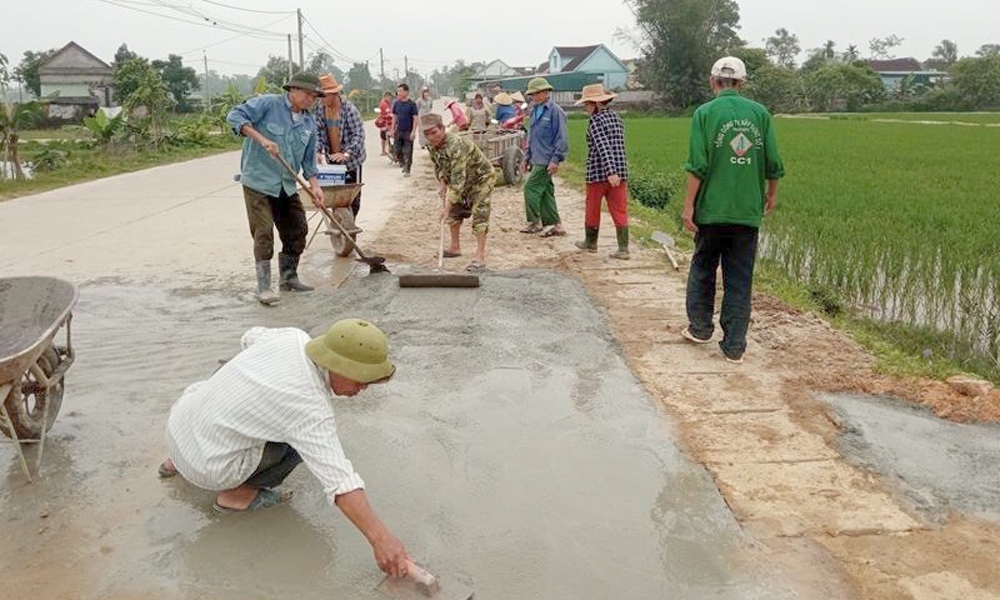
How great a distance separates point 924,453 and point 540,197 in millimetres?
5493

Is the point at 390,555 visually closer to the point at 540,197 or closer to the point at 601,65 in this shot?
the point at 540,197

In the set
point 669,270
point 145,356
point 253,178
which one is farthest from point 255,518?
point 669,270

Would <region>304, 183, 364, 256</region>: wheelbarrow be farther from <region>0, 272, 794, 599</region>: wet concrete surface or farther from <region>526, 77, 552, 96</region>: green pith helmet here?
<region>526, 77, 552, 96</region>: green pith helmet

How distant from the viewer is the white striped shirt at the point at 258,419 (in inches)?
98.3

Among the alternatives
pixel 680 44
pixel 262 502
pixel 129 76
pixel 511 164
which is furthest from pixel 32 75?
pixel 262 502

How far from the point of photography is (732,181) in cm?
463

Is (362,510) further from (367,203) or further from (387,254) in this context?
(367,203)

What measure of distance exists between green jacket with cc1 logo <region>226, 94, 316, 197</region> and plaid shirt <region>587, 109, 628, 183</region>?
105 inches

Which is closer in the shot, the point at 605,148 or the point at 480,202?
the point at 480,202

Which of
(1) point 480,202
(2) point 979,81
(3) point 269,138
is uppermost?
(2) point 979,81

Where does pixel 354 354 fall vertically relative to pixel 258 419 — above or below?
above

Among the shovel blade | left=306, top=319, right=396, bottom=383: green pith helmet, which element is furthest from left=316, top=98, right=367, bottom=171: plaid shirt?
the shovel blade

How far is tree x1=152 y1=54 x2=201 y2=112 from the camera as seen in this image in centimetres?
4901

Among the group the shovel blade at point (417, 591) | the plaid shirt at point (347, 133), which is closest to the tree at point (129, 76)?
the plaid shirt at point (347, 133)
